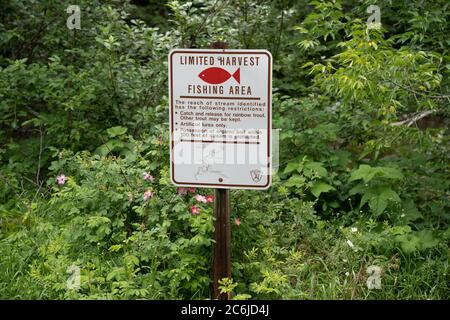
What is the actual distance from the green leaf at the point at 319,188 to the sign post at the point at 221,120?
1.90 m

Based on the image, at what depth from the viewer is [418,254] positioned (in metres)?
4.74

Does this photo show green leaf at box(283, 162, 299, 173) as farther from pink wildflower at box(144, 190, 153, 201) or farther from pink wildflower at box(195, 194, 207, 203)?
pink wildflower at box(144, 190, 153, 201)

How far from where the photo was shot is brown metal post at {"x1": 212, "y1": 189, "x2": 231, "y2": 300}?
3.70 metres

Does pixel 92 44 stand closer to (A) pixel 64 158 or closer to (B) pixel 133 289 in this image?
(A) pixel 64 158

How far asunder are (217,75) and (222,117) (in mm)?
231

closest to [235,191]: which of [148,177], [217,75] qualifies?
[148,177]

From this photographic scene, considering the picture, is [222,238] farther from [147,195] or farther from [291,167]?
[291,167]

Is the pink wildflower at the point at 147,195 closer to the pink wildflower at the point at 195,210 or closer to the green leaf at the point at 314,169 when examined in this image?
the pink wildflower at the point at 195,210

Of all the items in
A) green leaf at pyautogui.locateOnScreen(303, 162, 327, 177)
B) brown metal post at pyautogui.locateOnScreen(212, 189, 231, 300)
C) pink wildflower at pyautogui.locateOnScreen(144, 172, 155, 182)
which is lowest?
brown metal post at pyautogui.locateOnScreen(212, 189, 231, 300)

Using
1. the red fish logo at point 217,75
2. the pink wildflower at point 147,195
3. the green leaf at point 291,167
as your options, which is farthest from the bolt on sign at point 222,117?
the green leaf at point 291,167

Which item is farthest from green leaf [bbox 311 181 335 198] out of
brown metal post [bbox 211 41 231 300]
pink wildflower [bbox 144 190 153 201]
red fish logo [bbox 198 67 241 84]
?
red fish logo [bbox 198 67 241 84]

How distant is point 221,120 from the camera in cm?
359

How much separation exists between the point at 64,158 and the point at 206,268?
5.64 feet

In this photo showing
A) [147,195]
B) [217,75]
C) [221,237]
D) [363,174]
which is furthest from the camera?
[363,174]
